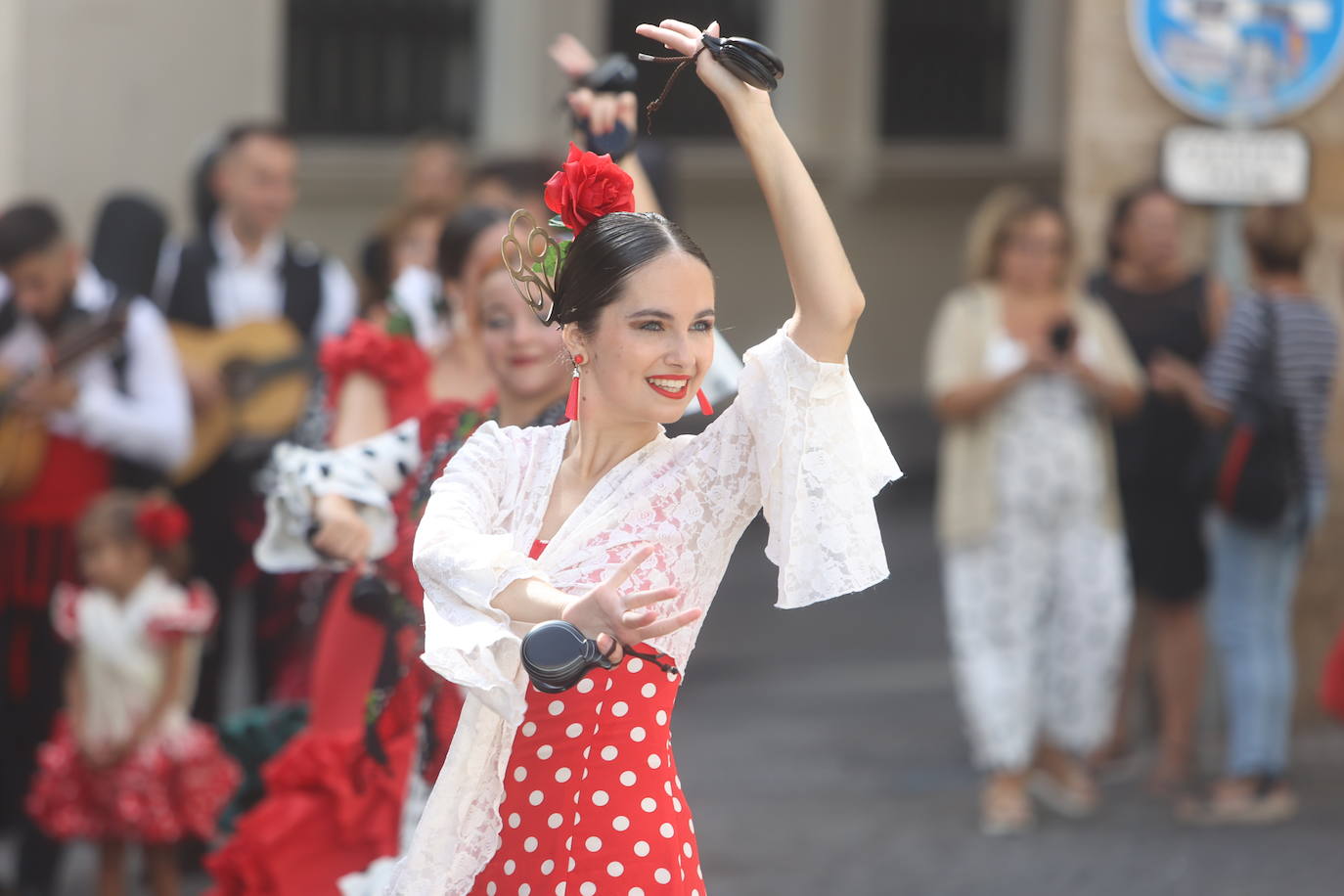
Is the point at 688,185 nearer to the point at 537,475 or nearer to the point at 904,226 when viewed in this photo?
the point at 904,226

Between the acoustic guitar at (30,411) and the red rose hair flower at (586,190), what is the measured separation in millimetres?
3996

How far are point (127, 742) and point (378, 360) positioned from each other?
1.93 metres

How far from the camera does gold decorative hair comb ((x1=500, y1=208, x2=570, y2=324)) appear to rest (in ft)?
10.9

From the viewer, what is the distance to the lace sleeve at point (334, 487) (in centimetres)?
437

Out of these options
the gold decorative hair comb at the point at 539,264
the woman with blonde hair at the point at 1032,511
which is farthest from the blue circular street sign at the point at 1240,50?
the gold decorative hair comb at the point at 539,264

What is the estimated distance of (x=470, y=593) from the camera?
10.0 ft

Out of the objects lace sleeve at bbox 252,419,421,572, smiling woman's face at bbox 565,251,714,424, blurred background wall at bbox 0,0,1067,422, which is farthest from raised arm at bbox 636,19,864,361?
blurred background wall at bbox 0,0,1067,422

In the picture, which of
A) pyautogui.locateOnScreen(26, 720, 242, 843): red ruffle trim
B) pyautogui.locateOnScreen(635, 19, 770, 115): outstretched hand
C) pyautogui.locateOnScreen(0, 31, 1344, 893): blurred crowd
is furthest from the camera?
pyautogui.locateOnScreen(0, 31, 1344, 893): blurred crowd

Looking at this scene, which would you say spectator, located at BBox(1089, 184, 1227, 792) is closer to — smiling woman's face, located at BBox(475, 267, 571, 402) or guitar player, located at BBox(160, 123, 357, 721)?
guitar player, located at BBox(160, 123, 357, 721)

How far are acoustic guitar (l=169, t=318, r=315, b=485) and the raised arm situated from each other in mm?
4946

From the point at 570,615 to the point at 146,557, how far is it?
4.04m

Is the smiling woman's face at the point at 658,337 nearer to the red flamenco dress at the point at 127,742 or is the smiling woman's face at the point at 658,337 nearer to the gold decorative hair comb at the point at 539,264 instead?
the gold decorative hair comb at the point at 539,264

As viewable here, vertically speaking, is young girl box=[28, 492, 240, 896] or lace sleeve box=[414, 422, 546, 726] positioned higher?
lace sleeve box=[414, 422, 546, 726]

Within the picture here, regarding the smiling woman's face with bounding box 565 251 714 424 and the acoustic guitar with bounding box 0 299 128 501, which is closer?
the smiling woman's face with bounding box 565 251 714 424
